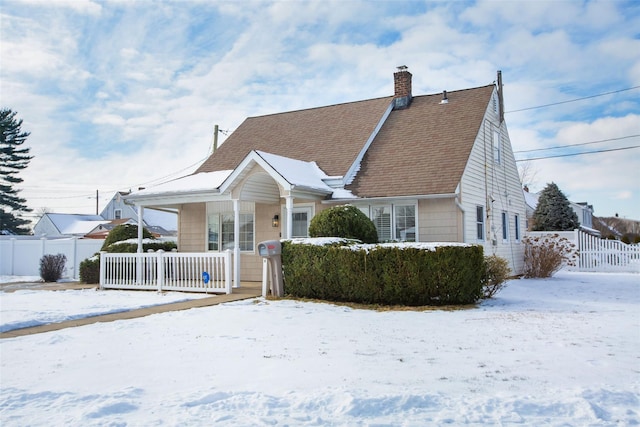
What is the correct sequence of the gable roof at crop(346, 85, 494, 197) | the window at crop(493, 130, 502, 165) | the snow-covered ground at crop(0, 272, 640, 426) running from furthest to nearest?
the window at crop(493, 130, 502, 165), the gable roof at crop(346, 85, 494, 197), the snow-covered ground at crop(0, 272, 640, 426)

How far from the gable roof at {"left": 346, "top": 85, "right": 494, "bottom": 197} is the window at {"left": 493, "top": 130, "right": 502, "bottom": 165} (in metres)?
1.67

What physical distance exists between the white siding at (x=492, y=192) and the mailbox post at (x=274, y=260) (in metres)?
5.54

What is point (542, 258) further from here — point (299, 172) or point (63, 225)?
point (63, 225)

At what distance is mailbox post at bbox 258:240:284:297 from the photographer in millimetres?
12178

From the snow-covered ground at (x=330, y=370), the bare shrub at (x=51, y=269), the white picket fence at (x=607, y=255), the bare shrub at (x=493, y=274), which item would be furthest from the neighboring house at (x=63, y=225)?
the snow-covered ground at (x=330, y=370)

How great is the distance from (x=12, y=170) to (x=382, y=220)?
134 feet

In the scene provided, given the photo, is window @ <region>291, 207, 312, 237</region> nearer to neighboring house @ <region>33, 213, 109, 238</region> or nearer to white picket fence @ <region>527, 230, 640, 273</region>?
white picket fence @ <region>527, 230, 640, 273</region>

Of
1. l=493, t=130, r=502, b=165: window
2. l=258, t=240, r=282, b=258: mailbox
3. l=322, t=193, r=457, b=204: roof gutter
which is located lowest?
l=258, t=240, r=282, b=258: mailbox

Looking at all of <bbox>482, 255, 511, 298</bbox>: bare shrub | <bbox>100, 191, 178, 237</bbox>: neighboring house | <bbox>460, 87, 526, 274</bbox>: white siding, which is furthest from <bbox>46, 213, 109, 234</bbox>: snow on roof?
→ <bbox>482, 255, 511, 298</bbox>: bare shrub

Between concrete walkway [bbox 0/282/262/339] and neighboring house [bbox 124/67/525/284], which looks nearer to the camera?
concrete walkway [bbox 0/282/262/339]

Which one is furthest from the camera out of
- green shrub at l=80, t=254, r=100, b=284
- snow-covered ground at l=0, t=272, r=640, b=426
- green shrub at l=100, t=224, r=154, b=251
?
green shrub at l=100, t=224, r=154, b=251

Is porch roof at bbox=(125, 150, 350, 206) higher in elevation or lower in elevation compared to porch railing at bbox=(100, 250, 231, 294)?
higher

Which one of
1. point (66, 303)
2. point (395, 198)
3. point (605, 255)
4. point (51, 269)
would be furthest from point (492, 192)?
point (51, 269)

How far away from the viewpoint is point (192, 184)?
53.4 ft
